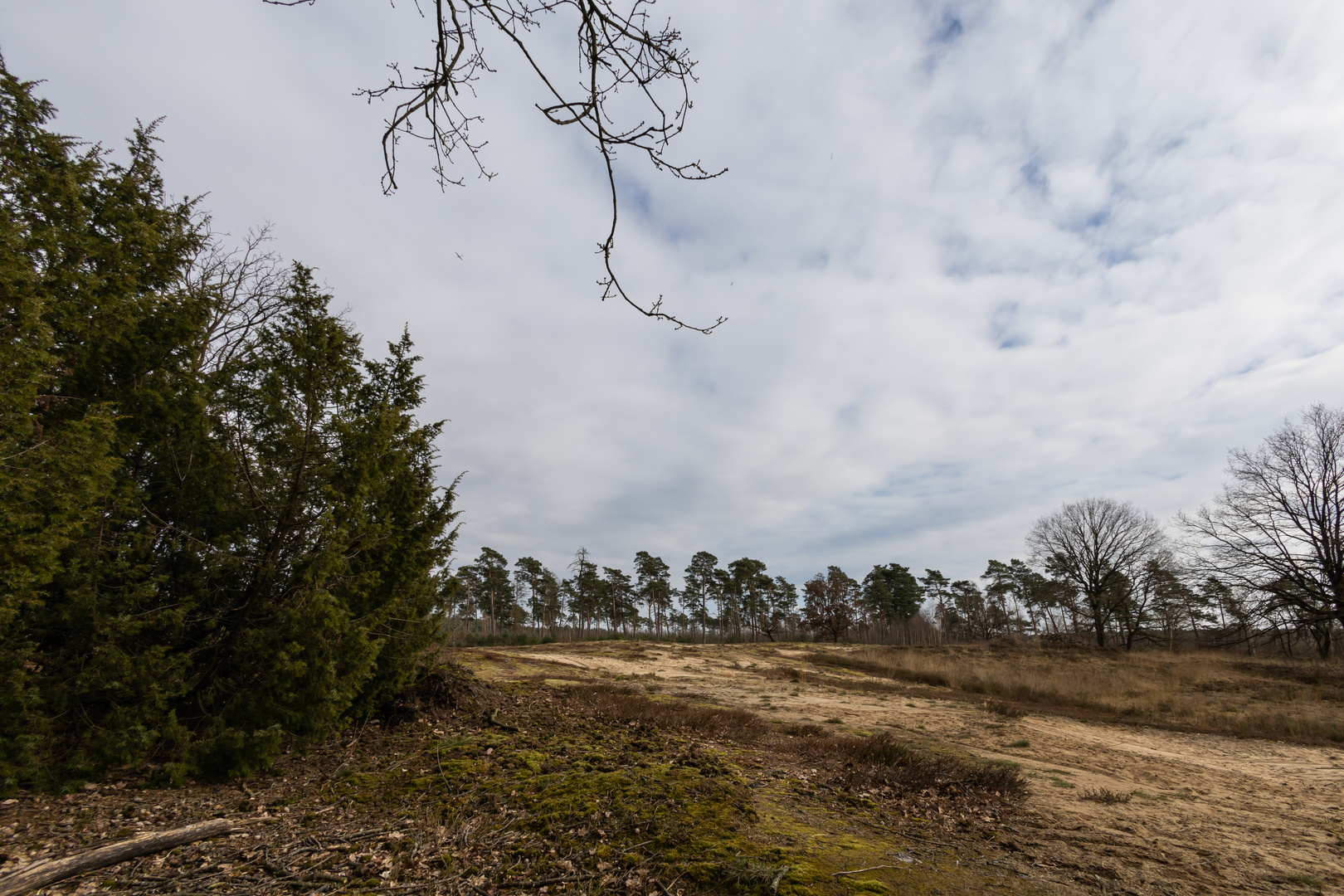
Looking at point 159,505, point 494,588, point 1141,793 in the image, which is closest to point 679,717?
point 1141,793

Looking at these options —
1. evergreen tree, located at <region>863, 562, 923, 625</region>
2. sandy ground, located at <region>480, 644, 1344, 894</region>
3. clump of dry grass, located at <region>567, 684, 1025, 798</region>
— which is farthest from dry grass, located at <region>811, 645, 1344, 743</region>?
evergreen tree, located at <region>863, 562, 923, 625</region>

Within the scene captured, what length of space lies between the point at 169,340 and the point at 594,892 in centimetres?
744

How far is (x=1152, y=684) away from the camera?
75.4 ft

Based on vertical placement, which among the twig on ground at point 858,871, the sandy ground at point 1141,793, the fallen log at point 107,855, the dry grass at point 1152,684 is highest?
the twig on ground at point 858,871

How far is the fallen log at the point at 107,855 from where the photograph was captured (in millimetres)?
3303

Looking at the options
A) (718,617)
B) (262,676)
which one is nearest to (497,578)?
(718,617)

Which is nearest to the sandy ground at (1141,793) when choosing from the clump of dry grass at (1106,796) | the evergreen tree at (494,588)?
the clump of dry grass at (1106,796)

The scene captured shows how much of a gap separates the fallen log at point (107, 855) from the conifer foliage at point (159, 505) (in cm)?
128

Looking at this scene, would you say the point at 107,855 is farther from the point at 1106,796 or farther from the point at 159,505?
the point at 1106,796

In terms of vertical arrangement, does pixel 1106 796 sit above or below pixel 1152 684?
above

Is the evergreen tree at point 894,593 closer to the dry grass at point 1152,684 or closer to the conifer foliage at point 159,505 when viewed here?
the dry grass at point 1152,684

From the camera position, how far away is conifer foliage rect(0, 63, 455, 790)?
15.4 feet

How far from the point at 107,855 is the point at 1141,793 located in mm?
10434

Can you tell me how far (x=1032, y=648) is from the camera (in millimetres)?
37656
